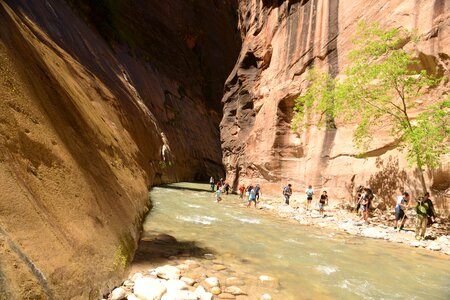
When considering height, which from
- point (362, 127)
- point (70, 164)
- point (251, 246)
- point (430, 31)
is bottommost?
point (251, 246)

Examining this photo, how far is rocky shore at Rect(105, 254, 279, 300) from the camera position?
15.1 feet

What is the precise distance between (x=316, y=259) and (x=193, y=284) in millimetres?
3954

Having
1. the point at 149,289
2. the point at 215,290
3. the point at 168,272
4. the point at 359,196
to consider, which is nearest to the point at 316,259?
the point at 215,290

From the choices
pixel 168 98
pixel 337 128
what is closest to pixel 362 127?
pixel 337 128

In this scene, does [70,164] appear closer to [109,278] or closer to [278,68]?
[109,278]

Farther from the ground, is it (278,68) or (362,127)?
(278,68)

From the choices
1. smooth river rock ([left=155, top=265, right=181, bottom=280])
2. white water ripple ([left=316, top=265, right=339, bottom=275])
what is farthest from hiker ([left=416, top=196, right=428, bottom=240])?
smooth river rock ([left=155, top=265, right=181, bottom=280])

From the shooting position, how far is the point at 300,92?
2119cm

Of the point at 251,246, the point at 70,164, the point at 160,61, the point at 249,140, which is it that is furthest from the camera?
the point at 160,61

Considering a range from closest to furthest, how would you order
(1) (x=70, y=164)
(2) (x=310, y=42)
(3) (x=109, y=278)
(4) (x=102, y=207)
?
(3) (x=109, y=278), (1) (x=70, y=164), (4) (x=102, y=207), (2) (x=310, y=42)

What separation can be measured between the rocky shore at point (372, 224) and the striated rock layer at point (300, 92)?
3.18ft

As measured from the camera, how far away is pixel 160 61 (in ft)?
164

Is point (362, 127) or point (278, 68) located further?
point (278, 68)

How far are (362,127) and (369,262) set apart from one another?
24.4 feet
